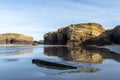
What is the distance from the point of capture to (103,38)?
90.9 metres

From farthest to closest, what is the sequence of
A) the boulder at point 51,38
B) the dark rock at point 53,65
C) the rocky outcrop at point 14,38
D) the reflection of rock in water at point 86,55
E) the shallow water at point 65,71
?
1. the rocky outcrop at point 14,38
2. the boulder at point 51,38
3. the reflection of rock in water at point 86,55
4. the dark rock at point 53,65
5. the shallow water at point 65,71

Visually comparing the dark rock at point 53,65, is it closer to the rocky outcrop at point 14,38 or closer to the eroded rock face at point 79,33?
the eroded rock face at point 79,33

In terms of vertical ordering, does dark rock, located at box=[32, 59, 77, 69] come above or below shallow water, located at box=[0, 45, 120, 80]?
above

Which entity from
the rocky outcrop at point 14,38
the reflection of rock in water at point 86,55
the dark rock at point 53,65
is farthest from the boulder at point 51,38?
the dark rock at point 53,65

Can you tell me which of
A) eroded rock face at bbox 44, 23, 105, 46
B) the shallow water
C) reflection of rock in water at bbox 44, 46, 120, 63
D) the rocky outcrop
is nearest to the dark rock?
the shallow water

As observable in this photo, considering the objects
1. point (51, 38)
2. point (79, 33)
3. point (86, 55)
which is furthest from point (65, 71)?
point (51, 38)

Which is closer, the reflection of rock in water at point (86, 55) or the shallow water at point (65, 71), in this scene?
the shallow water at point (65, 71)

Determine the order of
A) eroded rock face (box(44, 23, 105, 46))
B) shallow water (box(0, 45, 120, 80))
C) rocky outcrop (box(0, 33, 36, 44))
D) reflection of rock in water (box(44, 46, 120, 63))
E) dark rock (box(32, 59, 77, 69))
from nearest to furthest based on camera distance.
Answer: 1. shallow water (box(0, 45, 120, 80))
2. dark rock (box(32, 59, 77, 69))
3. reflection of rock in water (box(44, 46, 120, 63))
4. eroded rock face (box(44, 23, 105, 46))
5. rocky outcrop (box(0, 33, 36, 44))

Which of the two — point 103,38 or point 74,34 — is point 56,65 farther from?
point 74,34

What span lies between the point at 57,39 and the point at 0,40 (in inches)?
2460

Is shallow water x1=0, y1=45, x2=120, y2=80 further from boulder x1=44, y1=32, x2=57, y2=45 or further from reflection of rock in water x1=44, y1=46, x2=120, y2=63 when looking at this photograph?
boulder x1=44, y1=32, x2=57, y2=45

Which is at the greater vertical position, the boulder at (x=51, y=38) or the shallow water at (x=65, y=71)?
the boulder at (x=51, y=38)

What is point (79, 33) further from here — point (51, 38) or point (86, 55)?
point (86, 55)

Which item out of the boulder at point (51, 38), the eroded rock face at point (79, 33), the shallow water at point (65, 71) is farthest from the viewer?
the boulder at point (51, 38)
